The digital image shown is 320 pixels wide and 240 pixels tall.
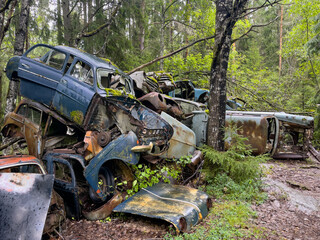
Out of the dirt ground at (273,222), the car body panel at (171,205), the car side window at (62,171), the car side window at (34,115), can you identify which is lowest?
the dirt ground at (273,222)

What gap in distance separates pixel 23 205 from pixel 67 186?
1.38 meters

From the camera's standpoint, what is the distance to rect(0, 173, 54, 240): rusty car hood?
8.66 feet

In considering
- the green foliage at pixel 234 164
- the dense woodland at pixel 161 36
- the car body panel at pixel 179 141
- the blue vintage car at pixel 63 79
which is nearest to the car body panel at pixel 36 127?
the blue vintage car at pixel 63 79

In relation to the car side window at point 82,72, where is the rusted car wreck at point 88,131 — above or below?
below

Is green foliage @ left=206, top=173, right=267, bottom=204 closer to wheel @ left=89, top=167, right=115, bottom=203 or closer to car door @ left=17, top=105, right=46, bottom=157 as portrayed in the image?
wheel @ left=89, top=167, right=115, bottom=203

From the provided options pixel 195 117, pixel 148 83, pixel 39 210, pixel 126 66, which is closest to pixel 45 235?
pixel 39 210

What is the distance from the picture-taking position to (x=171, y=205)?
3850mm

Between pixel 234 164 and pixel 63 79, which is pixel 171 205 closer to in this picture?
pixel 234 164

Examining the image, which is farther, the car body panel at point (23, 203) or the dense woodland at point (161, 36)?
the dense woodland at point (161, 36)

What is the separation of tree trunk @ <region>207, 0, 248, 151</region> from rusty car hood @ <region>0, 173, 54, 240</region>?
3845mm

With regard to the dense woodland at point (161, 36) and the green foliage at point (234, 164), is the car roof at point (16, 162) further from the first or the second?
the dense woodland at point (161, 36)

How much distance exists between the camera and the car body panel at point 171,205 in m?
3.46

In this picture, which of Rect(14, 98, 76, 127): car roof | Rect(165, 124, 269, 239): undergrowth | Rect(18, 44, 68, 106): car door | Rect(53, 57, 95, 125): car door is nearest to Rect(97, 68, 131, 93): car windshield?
Rect(53, 57, 95, 125): car door

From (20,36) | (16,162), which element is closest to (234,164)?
(16,162)
